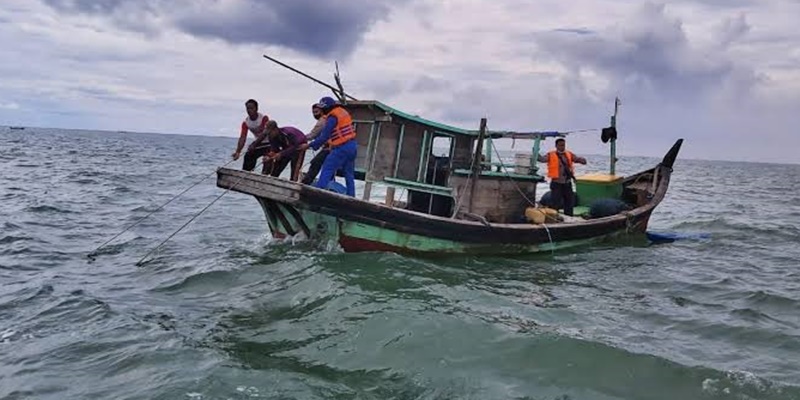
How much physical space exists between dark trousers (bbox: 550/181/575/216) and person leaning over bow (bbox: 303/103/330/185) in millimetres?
5574

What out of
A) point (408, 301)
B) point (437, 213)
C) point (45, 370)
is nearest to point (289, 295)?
point (408, 301)

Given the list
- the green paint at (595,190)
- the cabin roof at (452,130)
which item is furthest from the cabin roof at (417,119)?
the green paint at (595,190)

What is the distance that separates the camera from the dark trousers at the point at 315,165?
11312 millimetres

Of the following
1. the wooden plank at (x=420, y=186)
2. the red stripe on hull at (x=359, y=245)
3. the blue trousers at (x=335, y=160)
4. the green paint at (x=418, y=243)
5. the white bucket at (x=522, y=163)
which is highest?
the white bucket at (x=522, y=163)

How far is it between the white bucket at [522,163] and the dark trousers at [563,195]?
1.63 m

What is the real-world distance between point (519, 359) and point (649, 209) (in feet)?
31.4

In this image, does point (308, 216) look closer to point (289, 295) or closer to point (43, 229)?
point (289, 295)

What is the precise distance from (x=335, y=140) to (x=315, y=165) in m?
0.79

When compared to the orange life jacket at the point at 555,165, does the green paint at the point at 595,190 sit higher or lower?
lower

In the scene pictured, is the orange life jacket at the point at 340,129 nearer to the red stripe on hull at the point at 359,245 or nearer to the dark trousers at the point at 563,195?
the red stripe on hull at the point at 359,245

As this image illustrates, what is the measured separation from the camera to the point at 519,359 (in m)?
6.91

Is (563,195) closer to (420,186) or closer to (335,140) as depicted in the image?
(420,186)

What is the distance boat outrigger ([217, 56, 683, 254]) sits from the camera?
10602 mm

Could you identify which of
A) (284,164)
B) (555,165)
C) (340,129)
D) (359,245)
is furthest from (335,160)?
(555,165)
